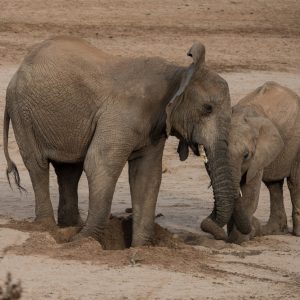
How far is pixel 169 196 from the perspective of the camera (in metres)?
15.0

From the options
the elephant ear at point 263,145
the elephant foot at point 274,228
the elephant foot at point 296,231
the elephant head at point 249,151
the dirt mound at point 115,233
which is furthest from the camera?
the elephant foot at point 296,231

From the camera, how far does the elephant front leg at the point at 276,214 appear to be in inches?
523

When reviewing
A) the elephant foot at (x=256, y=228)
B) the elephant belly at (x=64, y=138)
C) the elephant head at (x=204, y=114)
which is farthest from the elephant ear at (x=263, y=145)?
the elephant belly at (x=64, y=138)

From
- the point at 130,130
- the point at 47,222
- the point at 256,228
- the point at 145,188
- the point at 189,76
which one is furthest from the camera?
the point at 256,228

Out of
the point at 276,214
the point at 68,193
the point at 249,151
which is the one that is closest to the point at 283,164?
the point at 276,214

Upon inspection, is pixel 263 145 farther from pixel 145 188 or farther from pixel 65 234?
pixel 65 234

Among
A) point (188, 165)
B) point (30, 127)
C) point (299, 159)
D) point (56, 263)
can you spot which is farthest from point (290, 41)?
point (56, 263)

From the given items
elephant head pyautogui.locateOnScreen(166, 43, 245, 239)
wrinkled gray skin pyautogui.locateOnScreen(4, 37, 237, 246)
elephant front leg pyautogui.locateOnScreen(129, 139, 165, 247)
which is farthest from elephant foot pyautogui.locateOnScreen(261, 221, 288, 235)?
elephant head pyautogui.locateOnScreen(166, 43, 245, 239)

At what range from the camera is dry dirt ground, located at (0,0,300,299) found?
1042 centimetres

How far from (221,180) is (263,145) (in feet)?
3.89

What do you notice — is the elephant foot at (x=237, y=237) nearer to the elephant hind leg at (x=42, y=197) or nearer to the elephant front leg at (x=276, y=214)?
the elephant front leg at (x=276, y=214)

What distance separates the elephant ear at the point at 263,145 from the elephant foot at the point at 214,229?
1.52 ft

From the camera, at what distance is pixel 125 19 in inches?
936

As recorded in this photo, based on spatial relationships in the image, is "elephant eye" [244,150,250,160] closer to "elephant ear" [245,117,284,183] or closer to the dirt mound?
"elephant ear" [245,117,284,183]
